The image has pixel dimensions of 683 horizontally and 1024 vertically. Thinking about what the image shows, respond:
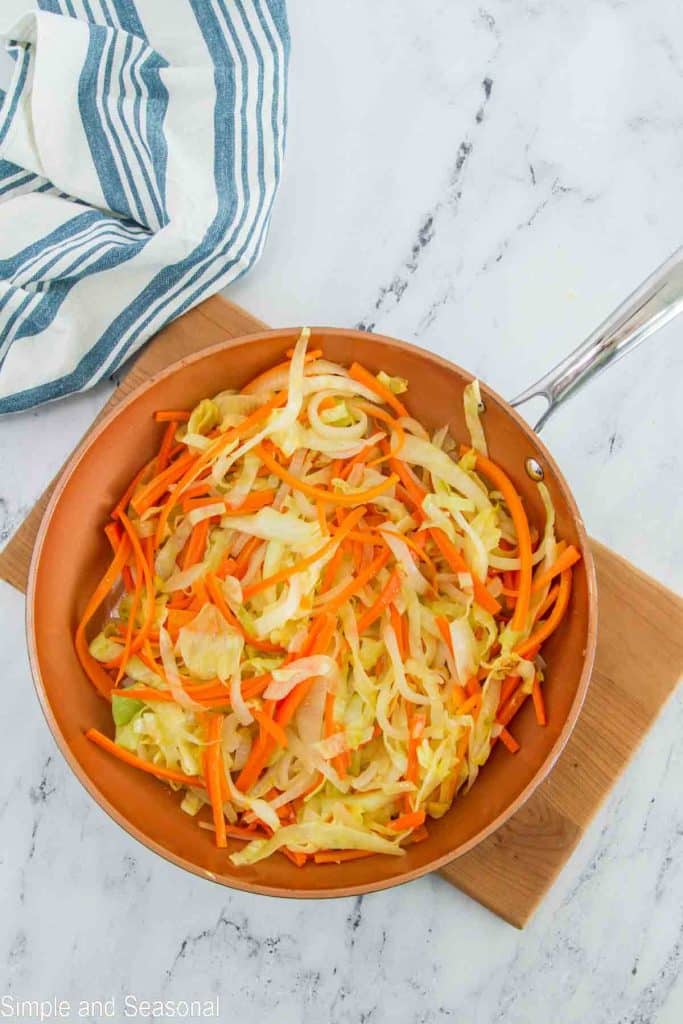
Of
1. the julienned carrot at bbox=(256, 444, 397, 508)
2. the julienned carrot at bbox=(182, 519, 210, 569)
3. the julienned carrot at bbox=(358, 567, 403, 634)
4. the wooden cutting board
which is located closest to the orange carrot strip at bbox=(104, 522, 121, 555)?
the julienned carrot at bbox=(182, 519, 210, 569)

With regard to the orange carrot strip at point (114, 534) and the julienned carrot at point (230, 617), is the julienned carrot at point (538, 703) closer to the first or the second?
the julienned carrot at point (230, 617)

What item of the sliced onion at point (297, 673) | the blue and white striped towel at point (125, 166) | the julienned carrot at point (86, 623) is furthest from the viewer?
the blue and white striped towel at point (125, 166)

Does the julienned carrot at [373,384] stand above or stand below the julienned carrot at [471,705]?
above

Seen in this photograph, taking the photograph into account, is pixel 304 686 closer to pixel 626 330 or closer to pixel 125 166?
pixel 626 330

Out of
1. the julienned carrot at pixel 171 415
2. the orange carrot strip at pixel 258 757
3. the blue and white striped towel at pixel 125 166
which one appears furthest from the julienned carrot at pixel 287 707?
the blue and white striped towel at pixel 125 166

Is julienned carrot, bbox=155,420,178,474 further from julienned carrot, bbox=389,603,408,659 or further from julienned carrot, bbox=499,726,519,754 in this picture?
julienned carrot, bbox=499,726,519,754

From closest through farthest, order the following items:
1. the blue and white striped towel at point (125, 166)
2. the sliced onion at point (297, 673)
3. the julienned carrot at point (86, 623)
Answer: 1. the sliced onion at point (297, 673)
2. the julienned carrot at point (86, 623)
3. the blue and white striped towel at point (125, 166)

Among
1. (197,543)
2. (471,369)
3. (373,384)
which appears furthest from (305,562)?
(471,369)
